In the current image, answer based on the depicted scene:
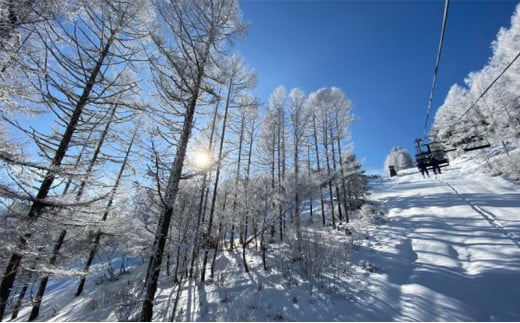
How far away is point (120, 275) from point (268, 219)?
38.4 ft

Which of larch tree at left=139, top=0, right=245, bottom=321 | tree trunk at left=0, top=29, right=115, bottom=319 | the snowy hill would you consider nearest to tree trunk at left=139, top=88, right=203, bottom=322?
larch tree at left=139, top=0, right=245, bottom=321

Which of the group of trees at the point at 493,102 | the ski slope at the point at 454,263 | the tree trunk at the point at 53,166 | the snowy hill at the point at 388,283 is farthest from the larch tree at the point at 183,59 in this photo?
the group of trees at the point at 493,102

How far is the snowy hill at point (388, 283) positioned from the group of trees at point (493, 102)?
4.98 meters

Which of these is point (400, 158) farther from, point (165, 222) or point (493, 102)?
point (165, 222)

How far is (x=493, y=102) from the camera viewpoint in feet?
70.2

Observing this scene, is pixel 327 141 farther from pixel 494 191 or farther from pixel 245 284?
pixel 245 284

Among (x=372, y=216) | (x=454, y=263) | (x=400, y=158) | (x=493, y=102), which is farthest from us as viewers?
(x=400, y=158)

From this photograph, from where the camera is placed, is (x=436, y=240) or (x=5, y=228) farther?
(x=436, y=240)

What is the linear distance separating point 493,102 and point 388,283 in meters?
28.6

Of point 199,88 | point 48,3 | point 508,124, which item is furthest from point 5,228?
point 508,124

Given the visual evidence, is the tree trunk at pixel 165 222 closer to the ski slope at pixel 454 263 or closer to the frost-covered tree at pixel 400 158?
the ski slope at pixel 454 263

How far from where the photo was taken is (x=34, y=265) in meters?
4.09

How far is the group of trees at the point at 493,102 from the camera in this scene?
1498 centimetres

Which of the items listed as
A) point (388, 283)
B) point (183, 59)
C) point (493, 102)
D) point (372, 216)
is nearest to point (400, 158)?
point (493, 102)
